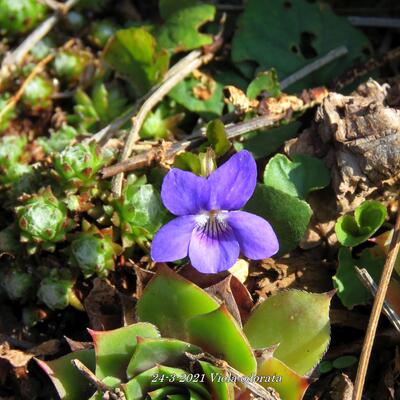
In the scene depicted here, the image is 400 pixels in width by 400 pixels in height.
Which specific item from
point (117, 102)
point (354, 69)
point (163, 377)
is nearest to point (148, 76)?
point (117, 102)

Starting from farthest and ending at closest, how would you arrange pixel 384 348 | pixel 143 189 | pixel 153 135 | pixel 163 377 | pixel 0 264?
pixel 153 135 → pixel 0 264 → pixel 143 189 → pixel 384 348 → pixel 163 377

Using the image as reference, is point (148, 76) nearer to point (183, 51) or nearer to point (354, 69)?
point (183, 51)

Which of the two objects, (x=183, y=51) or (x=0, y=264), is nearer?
(x=0, y=264)

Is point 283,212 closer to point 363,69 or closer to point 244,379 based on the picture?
point 244,379

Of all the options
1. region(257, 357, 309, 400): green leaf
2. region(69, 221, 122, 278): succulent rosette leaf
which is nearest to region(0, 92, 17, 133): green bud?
region(69, 221, 122, 278): succulent rosette leaf

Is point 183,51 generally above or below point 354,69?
above

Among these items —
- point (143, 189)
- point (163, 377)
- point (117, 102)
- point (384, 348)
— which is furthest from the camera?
point (117, 102)

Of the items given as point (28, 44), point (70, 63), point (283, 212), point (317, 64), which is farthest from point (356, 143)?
point (28, 44)
